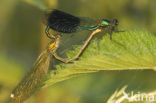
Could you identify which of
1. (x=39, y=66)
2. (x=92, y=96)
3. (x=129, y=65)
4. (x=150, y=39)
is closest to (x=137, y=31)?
(x=150, y=39)

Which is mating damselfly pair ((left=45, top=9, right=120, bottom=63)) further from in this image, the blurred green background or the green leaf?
the green leaf

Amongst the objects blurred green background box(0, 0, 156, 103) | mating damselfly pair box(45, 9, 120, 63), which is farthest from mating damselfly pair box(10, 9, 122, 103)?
blurred green background box(0, 0, 156, 103)

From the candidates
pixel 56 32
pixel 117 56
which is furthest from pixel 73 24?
pixel 117 56

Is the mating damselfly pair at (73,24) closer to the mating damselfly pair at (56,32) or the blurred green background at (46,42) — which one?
the mating damselfly pair at (56,32)

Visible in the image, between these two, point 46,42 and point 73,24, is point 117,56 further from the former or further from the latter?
point 46,42

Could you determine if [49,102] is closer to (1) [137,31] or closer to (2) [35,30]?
(2) [35,30]
